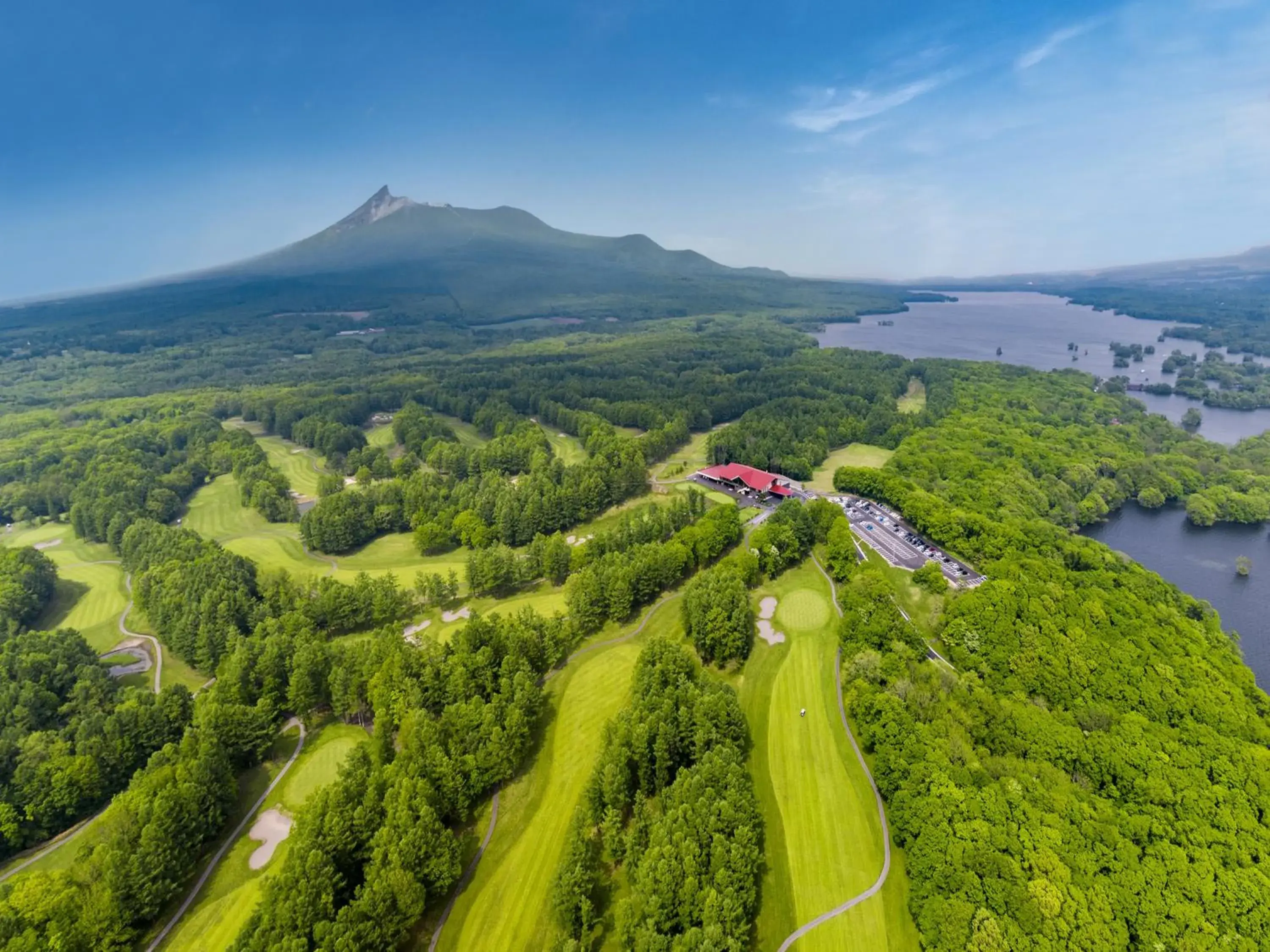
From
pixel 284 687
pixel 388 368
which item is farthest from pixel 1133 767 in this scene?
pixel 388 368

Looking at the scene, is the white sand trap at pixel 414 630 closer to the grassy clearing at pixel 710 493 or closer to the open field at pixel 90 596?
the open field at pixel 90 596

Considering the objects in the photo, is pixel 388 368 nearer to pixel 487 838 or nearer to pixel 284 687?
pixel 284 687

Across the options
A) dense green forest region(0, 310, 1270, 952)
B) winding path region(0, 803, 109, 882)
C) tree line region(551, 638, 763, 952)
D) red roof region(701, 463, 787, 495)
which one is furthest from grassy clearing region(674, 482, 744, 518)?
winding path region(0, 803, 109, 882)

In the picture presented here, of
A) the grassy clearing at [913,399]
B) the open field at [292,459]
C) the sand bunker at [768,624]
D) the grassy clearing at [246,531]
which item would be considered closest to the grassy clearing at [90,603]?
the grassy clearing at [246,531]

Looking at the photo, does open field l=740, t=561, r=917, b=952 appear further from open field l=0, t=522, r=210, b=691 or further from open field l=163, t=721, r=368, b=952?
open field l=0, t=522, r=210, b=691

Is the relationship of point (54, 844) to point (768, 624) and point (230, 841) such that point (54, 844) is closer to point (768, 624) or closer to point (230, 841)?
point (230, 841)

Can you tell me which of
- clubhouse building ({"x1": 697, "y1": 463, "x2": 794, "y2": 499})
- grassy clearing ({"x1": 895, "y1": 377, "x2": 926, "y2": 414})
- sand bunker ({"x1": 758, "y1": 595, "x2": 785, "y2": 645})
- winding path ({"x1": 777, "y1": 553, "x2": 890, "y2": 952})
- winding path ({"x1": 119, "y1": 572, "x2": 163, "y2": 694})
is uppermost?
grassy clearing ({"x1": 895, "y1": 377, "x2": 926, "y2": 414})

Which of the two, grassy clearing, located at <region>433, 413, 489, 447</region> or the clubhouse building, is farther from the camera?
grassy clearing, located at <region>433, 413, 489, 447</region>
